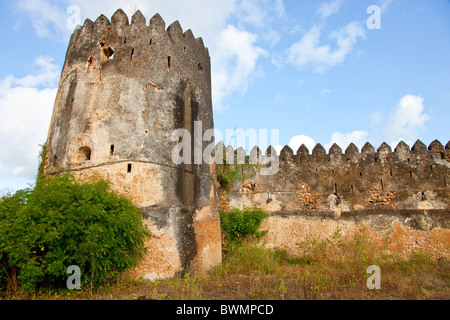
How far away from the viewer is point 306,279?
6.62 metres

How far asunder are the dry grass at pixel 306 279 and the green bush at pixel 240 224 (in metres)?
0.35

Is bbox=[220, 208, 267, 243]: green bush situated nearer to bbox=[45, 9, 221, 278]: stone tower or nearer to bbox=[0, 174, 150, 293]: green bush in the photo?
bbox=[45, 9, 221, 278]: stone tower

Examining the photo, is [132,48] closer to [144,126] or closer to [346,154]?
[144,126]

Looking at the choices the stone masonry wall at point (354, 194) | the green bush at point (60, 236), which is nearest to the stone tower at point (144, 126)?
the green bush at point (60, 236)

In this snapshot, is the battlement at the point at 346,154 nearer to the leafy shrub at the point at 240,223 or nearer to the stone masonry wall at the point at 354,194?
the stone masonry wall at the point at 354,194

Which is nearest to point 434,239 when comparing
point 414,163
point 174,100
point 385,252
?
point 385,252

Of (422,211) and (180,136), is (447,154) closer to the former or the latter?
(422,211)

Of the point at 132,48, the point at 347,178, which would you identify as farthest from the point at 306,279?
the point at 132,48

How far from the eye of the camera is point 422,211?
9.59 m

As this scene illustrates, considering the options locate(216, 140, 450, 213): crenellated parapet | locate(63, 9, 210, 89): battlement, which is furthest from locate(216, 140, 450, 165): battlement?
locate(63, 9, 210, 89): battlement

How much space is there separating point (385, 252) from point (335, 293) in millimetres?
4379

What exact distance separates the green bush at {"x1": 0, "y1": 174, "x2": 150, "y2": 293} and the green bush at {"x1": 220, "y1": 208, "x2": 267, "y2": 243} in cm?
397

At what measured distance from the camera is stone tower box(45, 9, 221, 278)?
6.89m

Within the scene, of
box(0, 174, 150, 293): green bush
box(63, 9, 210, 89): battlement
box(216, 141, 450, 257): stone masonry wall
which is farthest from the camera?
box(216, 141, 450, 257): stone masonry wall
